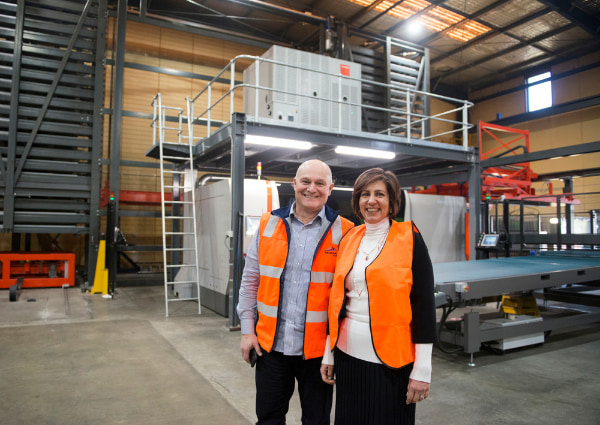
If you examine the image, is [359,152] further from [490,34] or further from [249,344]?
[490,34]

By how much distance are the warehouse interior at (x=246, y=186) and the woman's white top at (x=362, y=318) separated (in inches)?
71.6

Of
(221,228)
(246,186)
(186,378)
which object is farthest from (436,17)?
(186,378)

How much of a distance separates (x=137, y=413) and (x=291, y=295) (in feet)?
7.08

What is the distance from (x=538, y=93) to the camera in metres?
18.0

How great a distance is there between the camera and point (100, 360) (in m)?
4.65

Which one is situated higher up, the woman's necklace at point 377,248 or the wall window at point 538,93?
the wall window at point 538,93

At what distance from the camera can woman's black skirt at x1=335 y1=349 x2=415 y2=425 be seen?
5.82ft

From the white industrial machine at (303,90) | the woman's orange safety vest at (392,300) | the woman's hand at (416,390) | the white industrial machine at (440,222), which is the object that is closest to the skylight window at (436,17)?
the white industrial machine at (303,90)

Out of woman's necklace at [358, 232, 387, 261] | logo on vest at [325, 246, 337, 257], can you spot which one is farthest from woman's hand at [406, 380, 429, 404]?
logo on vest at [325, 246, 337, 257]

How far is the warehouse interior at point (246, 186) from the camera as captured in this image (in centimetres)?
420

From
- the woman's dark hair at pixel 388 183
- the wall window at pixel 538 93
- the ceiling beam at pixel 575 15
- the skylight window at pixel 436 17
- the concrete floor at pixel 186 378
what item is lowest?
the concrete floor at pixel 186 378

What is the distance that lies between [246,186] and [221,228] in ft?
2.76

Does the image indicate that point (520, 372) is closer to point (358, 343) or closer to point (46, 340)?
point (358, 343)

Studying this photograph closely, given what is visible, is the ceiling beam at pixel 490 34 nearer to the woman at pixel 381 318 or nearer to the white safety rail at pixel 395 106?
the white safety rail at pixel 395 106
